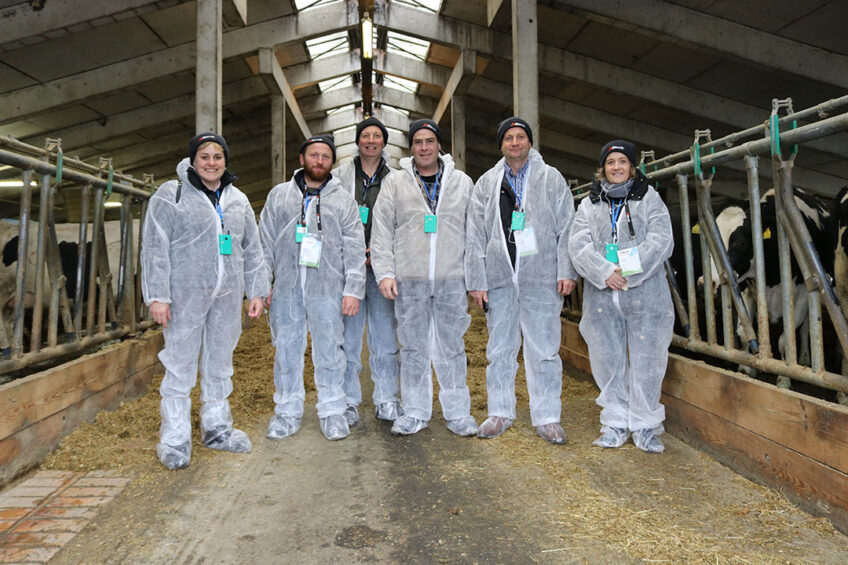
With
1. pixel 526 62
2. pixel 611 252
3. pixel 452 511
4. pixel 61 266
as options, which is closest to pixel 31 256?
pixel 61 266

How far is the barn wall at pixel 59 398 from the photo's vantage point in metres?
2.97

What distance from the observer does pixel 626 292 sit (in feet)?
11.5

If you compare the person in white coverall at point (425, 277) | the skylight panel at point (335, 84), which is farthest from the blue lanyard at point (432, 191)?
the skylight panel at point (335, 84)

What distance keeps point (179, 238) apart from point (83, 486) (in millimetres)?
1320

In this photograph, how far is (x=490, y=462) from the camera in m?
3.31

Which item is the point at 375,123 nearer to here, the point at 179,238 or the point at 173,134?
the point at 179,238

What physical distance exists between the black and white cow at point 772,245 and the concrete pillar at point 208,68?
5.37 m

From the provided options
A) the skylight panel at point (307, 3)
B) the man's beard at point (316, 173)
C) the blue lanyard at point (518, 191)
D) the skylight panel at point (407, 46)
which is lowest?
the blue lanyard at point (518, 191)

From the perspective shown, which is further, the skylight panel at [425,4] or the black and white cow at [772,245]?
the skylight panel at [425,4]

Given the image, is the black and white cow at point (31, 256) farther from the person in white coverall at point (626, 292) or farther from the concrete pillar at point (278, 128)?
the concrete pillar at point (278, 128)

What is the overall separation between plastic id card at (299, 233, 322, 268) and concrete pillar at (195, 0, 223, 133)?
3871 millimetres

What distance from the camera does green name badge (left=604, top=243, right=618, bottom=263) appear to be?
3480 millimetres

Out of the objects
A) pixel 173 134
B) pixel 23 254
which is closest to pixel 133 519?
pixel 23 254

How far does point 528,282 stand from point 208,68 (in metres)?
5.06
